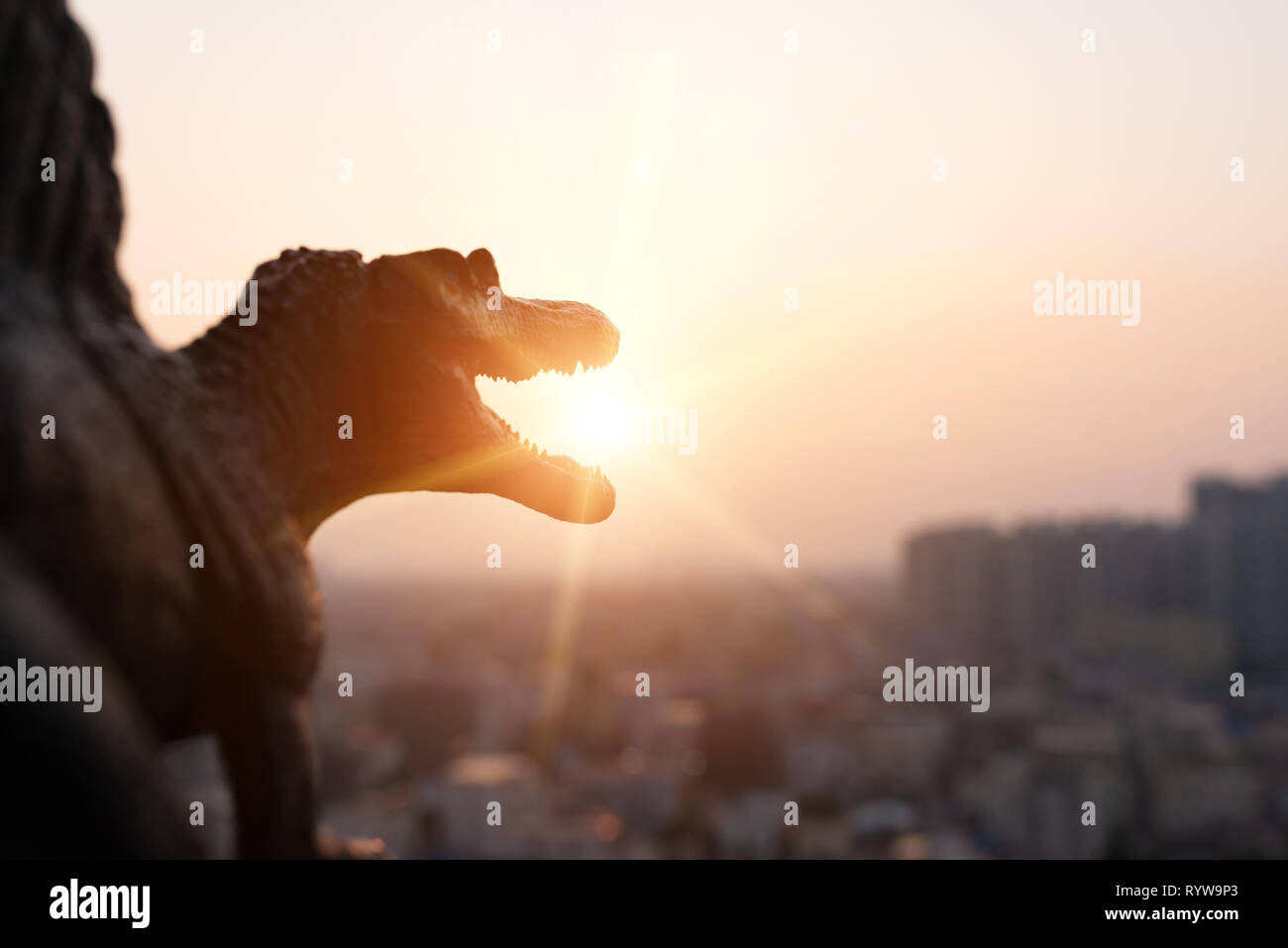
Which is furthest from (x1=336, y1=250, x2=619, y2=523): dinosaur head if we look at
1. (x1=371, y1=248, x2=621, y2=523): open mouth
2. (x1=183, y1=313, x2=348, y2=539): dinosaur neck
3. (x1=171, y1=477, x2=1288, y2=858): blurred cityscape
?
(x1=171, y1=477, x2=1288, y2=858): blurred cityscape

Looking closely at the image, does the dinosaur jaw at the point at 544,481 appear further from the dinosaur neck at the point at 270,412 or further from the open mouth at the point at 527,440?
the dinosaur neck at the point at 270,412

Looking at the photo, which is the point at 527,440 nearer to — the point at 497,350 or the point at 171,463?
the point at 497,350

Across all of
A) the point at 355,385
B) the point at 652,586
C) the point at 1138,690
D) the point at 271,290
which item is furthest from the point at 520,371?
the point at 652,586

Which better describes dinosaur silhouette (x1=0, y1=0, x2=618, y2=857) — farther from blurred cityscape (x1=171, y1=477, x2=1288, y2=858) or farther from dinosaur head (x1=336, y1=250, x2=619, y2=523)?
blurred cityscape (x1=171, y1=477, x2=1288, y2=858)

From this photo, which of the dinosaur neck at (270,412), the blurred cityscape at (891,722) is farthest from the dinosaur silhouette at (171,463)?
the blurred cityscape at (891,722)
